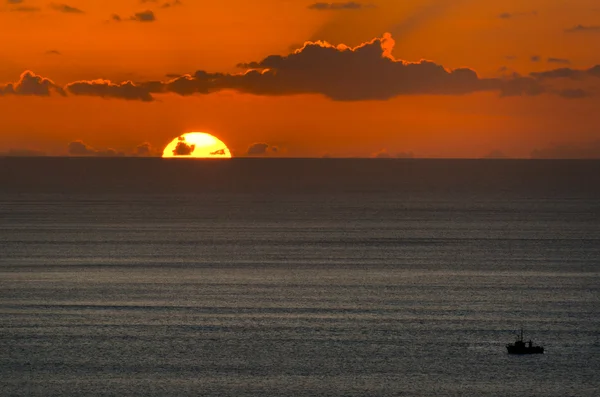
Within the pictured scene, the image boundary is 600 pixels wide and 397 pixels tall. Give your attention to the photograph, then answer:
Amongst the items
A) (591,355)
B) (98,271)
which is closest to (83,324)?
(98,271)

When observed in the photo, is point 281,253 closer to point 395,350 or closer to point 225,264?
point 225,264

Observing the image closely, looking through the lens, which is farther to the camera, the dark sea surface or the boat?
the boat

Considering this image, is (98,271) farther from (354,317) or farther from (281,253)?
(354,317)

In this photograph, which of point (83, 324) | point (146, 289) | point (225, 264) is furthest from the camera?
point (225, 264)

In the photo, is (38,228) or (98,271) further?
(38,228)

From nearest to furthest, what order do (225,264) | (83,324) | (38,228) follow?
(83,324) → (225,264) → (38,228)

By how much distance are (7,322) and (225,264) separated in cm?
4100

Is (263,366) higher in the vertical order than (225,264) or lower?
lower

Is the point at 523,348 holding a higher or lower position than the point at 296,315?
lower

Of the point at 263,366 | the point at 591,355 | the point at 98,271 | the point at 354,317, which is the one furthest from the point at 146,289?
the point at 591,355

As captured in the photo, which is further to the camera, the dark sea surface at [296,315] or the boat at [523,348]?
the boat at [523,348]

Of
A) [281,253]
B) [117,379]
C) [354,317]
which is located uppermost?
[281,253]

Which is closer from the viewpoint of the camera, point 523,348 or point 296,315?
point 523,348

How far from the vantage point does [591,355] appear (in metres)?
68.9
